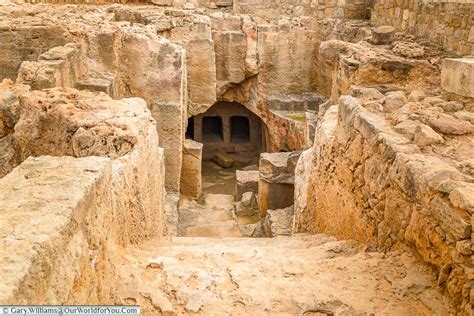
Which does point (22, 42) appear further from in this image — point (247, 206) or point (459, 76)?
point (459, 76)

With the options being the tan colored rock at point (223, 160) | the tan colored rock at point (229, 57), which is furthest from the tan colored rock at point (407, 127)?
the tan colored rock at point (223, 160)

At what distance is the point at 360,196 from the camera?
10.8 ft

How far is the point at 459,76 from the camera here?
412 cm

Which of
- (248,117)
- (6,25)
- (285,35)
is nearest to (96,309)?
(6,25)

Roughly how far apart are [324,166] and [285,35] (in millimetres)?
6428

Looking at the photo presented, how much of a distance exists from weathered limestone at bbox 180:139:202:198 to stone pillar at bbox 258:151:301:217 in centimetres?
131

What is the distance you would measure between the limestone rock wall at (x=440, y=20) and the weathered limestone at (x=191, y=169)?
3.96 m

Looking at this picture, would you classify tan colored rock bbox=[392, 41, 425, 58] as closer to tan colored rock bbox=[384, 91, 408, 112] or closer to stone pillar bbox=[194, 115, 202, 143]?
tan colored rock bbox=[384, 91, 408, 112]

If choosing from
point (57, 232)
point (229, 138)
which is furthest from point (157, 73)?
point (229, 138)

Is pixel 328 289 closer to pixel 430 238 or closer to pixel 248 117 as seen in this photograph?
pixel 430 238

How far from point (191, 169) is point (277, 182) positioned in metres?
1.79

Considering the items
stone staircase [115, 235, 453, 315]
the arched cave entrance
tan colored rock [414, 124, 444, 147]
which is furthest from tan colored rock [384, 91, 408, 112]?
the arched cave entrance

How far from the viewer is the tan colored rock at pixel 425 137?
2.95 meters

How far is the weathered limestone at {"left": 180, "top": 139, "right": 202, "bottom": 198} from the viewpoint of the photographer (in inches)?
339
